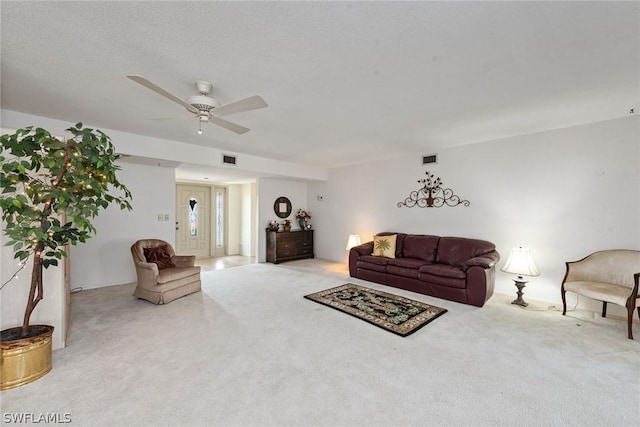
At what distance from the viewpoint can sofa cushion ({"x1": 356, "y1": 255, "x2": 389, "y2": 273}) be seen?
4.87 m

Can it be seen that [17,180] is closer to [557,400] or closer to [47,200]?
[47,200]

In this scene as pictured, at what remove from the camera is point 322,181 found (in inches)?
290

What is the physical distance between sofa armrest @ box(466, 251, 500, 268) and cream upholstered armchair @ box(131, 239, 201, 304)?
420 cm

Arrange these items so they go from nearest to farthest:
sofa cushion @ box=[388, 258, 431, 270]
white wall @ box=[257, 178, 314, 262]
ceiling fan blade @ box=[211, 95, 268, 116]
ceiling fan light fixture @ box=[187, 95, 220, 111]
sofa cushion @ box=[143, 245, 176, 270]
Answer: ceiling fan blade @ box=[211, 95, 268, 116], ceiling fan light fixture @ box=[187, 95, 220, 111], sofa cushion @ box=[143, 245, 176, 270], sofa cushion @ box=[388, 258, 431, 270], white wall @ box=[257, 178, 314, 262]

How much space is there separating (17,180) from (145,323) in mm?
1944

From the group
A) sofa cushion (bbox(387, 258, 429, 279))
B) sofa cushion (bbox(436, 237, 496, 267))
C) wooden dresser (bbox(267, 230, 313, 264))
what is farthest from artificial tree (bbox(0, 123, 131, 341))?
sofa cushion (bbox(436, 237, 496, 267))

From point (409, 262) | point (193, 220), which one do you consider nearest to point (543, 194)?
point (409, 262)

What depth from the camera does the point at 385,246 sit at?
17.1 ft

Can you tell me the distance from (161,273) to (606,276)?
233 inches

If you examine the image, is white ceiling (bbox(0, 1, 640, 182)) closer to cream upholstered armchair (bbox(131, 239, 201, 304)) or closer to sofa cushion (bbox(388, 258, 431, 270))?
cream upholstered armchair (bbox(131, 239, 201, 304))

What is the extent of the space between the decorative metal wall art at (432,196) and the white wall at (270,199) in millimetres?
3268

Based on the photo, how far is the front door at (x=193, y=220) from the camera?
7.16 m

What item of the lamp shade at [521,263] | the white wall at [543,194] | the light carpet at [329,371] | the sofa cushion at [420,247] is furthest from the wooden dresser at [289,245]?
the lamp shade at [521,263]

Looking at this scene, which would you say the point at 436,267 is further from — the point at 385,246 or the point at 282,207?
the point at 282,207
